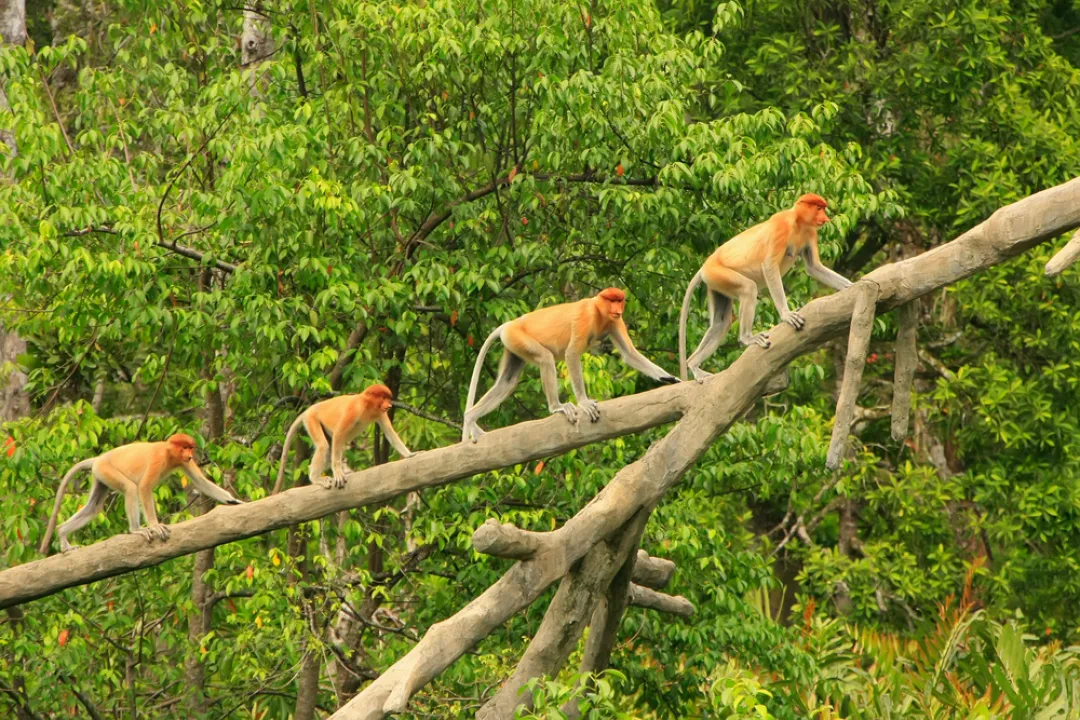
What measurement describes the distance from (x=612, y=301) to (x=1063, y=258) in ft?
5.63

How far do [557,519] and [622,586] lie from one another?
220 centimetres

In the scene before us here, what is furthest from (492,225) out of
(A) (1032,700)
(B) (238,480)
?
(A) (1032,700)

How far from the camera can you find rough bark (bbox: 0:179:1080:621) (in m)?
4.50

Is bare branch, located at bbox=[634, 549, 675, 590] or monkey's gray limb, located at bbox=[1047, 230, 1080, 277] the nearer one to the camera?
monkey's gray limb, located at bbox=[1047, 230, 1080, 277]

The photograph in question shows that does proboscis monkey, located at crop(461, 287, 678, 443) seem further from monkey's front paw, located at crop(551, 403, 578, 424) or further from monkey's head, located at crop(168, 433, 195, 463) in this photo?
monkey's head, located at crop(168, 433, 195, 463)

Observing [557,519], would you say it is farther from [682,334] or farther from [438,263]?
[682,334]

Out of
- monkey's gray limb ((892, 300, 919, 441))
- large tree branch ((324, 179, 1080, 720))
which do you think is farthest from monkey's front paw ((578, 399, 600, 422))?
monkey's gray limb ((892, 300, 919, 441))

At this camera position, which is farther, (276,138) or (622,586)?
(276,138)

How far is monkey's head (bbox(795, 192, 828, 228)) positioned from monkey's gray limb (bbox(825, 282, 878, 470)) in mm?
898

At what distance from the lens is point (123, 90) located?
801cm

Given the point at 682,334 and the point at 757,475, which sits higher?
the point at 682,334

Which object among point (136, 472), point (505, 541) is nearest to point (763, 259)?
point (505, 541)

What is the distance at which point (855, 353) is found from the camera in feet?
14.3

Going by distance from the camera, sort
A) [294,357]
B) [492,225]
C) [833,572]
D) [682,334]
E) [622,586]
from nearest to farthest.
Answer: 1. [622,586]
2. [682,334]
3. [294,357]
4. [492,225]
5. [833,572]
